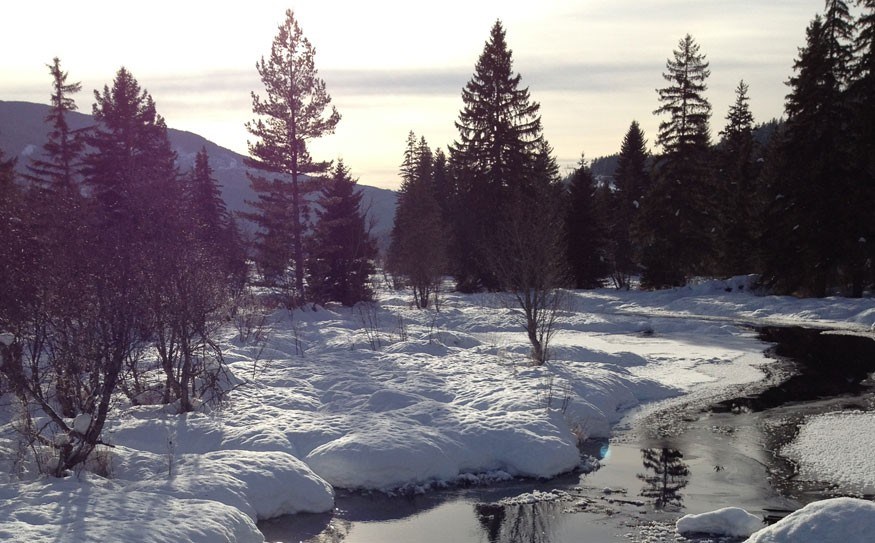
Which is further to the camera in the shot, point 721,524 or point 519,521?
point 519,521

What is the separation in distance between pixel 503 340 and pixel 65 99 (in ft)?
76.2

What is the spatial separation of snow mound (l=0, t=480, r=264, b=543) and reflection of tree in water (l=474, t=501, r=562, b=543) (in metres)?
2.80

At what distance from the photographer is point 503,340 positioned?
22641 mm

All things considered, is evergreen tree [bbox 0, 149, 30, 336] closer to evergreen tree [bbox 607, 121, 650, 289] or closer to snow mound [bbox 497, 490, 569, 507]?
snow mound [bbox 497, 490, 569, 507]

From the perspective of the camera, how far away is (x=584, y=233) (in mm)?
42406

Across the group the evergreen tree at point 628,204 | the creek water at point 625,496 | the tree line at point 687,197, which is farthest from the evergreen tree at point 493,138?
the creek water at point 625,496

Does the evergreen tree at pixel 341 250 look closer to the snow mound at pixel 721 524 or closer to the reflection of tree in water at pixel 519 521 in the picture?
the reflection of tree in water at pixel 519 521

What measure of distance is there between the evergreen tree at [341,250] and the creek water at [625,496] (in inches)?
747

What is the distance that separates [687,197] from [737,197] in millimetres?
5779

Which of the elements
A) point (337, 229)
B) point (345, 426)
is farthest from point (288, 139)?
point (345, 426)

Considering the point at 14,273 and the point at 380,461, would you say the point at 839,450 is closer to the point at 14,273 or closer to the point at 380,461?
the point at 380,461

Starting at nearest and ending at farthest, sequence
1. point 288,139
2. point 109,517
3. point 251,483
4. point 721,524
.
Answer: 1. point 109,517
2. point 721,524
3. point 251,483
4. point 288,139

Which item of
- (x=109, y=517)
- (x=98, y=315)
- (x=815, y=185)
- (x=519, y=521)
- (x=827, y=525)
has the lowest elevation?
(x=519, y=521)

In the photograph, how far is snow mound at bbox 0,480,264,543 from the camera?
6.22 meters
